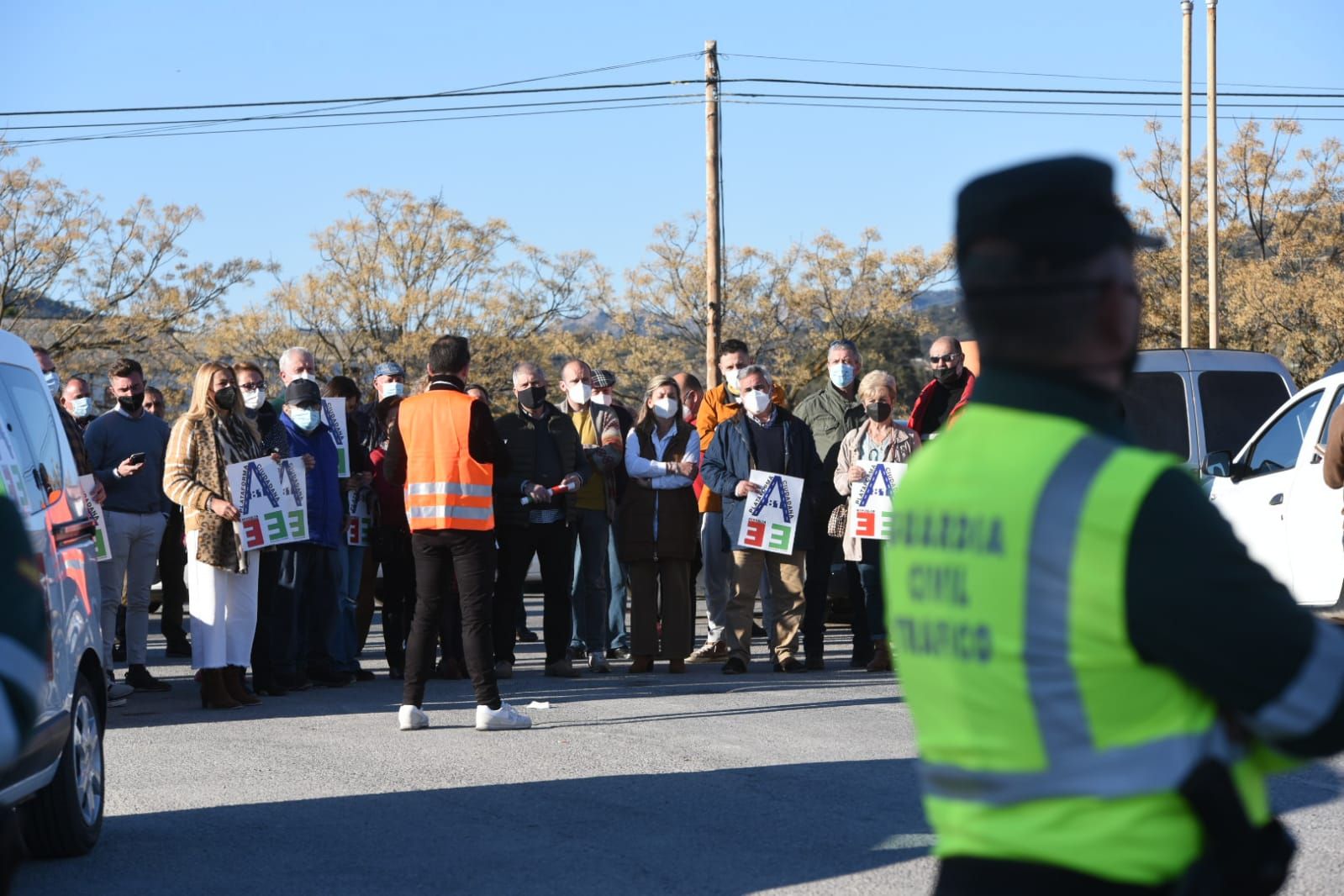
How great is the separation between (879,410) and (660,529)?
188cm

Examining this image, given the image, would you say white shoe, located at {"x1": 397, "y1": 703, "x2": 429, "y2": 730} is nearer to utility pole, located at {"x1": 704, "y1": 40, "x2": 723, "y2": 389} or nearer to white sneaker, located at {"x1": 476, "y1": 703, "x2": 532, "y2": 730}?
white sneaker, located at {"x1": 476, "y1": 703, "x2": 532, "y2": 730}

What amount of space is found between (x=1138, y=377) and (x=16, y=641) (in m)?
11.9

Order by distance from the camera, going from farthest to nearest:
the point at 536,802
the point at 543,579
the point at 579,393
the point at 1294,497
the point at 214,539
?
the point at 579,393
the point at 543,579
the point at 1294,497
the point at 214,539
the point at 536,802

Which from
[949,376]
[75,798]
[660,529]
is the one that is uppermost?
[949,376]

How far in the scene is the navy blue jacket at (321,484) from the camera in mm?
11797

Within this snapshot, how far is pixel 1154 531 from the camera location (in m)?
1.96

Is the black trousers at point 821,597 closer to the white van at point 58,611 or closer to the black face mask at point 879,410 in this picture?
the black face mask at point 879,410

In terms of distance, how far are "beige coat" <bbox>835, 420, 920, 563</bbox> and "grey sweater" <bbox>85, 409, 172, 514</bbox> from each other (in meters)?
4.79

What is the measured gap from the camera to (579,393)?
43.1 feet

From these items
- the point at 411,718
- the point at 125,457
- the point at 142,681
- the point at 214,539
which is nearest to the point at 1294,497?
the point at 411,718

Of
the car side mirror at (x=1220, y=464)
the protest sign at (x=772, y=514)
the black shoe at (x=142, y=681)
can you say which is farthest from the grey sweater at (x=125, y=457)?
the car side mirror at (x=1220, y=464)

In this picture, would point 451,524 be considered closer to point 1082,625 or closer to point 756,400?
point 756,400

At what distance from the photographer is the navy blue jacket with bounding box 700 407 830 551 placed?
1242cm

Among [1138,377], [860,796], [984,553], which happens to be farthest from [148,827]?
[1138,377]
